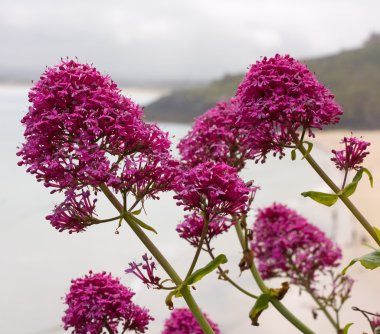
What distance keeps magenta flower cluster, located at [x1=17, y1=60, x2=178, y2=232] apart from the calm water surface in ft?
10.4

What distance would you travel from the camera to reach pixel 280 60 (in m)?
2.70

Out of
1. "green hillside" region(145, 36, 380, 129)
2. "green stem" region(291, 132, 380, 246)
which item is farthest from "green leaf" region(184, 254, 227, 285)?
"green hillside" region(145, 36, 380, 129)

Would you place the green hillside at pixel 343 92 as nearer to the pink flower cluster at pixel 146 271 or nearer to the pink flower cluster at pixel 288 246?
the pink flower cluster at pixel 288 246

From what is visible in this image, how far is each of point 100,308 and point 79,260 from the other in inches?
338

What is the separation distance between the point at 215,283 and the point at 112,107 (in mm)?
8445

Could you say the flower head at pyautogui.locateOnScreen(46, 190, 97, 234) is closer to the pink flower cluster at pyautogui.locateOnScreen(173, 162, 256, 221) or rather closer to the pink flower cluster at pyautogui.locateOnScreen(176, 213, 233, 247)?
the pink flower cluster at pyautogui.locateOnScreen(173, 162, 256, 221)

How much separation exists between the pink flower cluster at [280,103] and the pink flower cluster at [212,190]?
14.6 inches

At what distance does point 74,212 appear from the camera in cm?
235

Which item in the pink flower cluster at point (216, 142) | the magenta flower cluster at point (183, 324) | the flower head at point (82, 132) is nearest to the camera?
the flower head at point (82, 132)

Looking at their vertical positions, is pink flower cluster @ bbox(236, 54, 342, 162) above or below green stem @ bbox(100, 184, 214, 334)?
above

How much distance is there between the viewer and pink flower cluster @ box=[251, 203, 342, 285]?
426cm

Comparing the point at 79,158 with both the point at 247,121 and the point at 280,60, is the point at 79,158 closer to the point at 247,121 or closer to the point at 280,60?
the point at 247,121

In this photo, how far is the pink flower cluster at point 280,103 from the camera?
2584mm

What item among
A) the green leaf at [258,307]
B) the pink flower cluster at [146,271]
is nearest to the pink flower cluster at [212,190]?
the pink flower cluster at [146,271]
